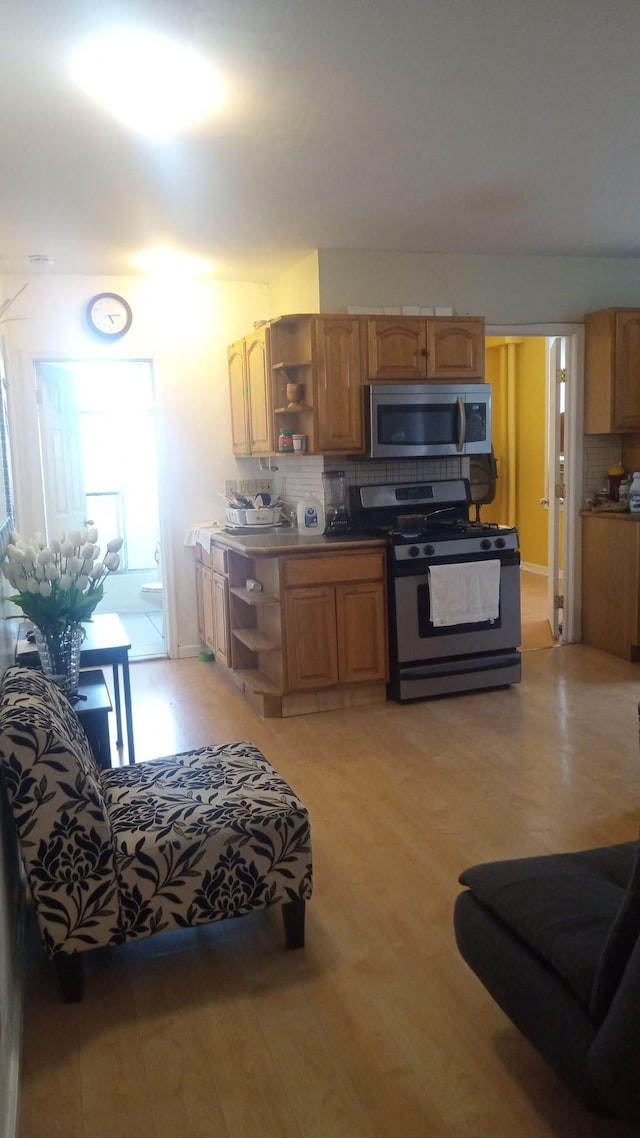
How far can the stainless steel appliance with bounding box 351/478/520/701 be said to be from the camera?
4523 mm

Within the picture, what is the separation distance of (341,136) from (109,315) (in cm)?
271

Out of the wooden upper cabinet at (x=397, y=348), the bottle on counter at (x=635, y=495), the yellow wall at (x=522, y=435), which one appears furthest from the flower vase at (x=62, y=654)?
the yellow wall at (x=522, y=435)

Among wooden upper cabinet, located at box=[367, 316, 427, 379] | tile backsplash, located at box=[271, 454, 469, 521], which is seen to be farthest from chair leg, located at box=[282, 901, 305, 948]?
wooden upper cabinet, located at box=[367, 316, 427, 379]

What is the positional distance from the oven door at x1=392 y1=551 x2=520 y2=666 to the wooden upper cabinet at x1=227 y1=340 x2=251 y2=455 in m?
1.62

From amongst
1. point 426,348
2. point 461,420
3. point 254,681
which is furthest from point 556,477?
point 254,681

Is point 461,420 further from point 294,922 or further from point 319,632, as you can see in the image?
point 294,922

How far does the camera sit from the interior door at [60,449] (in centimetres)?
546

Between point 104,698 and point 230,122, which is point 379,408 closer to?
point 230,122

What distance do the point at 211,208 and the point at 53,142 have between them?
1037mm

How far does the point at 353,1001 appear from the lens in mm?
2182

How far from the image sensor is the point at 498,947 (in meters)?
1.82

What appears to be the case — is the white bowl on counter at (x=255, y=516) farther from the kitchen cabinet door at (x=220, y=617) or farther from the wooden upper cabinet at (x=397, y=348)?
the wooden upper cabinet at (x=397, y=348)

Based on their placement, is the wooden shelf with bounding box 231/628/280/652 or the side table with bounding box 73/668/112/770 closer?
the side table with bounding box 73/668/112/770

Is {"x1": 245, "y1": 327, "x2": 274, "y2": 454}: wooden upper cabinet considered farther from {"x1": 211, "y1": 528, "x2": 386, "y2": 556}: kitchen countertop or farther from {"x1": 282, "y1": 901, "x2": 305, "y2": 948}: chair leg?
{"x1": 282, "y1": 901, "x2": 305, "y2": 948}: chair leg
